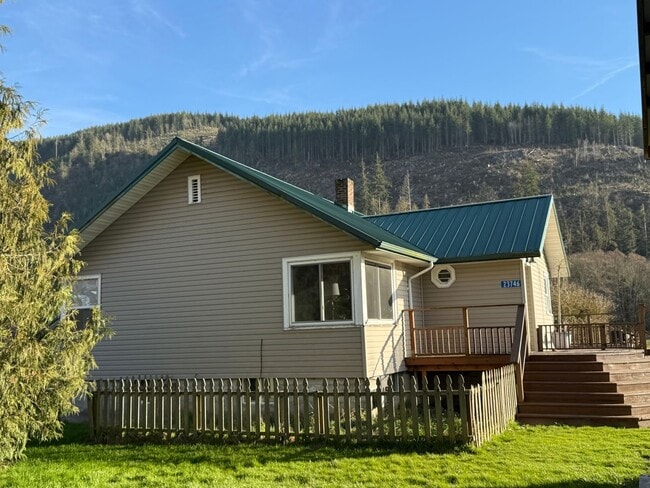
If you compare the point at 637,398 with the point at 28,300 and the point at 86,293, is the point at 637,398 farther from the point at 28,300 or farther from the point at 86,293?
the point at 86,293

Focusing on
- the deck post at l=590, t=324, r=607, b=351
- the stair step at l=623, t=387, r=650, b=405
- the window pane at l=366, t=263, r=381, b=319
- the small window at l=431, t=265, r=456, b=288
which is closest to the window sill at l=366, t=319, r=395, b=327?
the window pane at l=366, t=263, r=381, b=319

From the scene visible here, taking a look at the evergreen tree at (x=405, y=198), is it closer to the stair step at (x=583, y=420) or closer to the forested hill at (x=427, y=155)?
the forested hill at (x=427, y=155)

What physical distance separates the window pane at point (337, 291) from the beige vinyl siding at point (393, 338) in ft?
2.09

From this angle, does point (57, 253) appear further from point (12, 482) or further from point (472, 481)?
point (472, 481)

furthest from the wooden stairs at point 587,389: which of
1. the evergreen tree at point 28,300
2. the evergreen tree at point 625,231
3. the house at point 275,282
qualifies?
the evergreen tree at point 625,231

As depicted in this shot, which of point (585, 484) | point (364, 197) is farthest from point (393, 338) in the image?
point (364, 197)

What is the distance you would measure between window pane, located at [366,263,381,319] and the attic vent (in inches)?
178

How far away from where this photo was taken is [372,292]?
1353 centimetres

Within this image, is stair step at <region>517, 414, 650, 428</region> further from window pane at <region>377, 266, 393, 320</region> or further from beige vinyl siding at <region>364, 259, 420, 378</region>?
window pane at <region>377, 266, 393, 320</region>

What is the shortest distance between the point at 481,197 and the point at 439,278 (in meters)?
71.2

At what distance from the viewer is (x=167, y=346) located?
14914mm

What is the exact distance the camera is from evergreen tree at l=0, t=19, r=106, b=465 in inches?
337

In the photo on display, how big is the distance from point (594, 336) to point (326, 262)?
1015 cm

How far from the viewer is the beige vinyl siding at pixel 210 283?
1338cm
